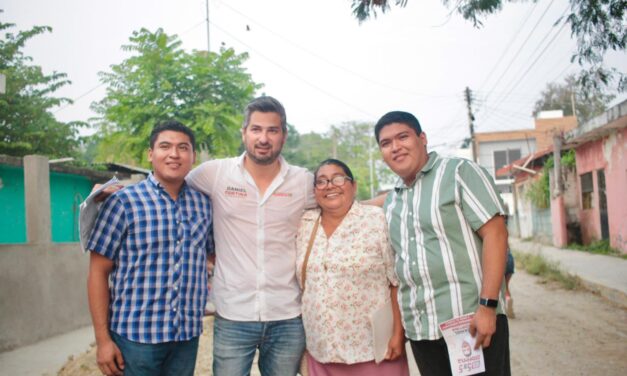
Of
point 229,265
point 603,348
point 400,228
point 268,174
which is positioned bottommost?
point 603,348

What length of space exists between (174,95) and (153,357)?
7.26 metres

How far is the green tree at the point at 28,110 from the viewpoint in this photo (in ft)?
47.7

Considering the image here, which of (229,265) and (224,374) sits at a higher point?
(229,265)

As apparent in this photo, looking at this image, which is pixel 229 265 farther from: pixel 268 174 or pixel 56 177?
pixel 56 177

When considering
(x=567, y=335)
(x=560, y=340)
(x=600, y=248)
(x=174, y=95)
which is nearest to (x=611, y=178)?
(x=600, y=248)

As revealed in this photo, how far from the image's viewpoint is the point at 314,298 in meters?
2.74

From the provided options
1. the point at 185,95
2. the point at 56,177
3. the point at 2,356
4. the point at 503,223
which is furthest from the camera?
the point at 56,177

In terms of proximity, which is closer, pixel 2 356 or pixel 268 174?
pixel 268 174

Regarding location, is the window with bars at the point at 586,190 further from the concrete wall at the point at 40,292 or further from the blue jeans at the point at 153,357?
the blue jeans at the point at 153,357

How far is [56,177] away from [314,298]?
9.93 metres

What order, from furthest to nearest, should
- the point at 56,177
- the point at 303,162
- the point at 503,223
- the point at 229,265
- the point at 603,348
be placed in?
the point at 303,162
the point at 56,177
the point at 603,348
the point at 229,265
the point at 503,223

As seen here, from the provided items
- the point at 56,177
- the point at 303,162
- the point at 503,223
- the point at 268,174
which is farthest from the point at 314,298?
the point at 303,162

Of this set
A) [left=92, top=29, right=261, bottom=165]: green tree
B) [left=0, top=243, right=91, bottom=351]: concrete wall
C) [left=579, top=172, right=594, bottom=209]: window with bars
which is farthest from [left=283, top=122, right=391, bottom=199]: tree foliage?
[left=0, top=243, right=91, bottom=351]: concrete wall

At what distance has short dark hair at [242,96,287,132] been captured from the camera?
115 inches
